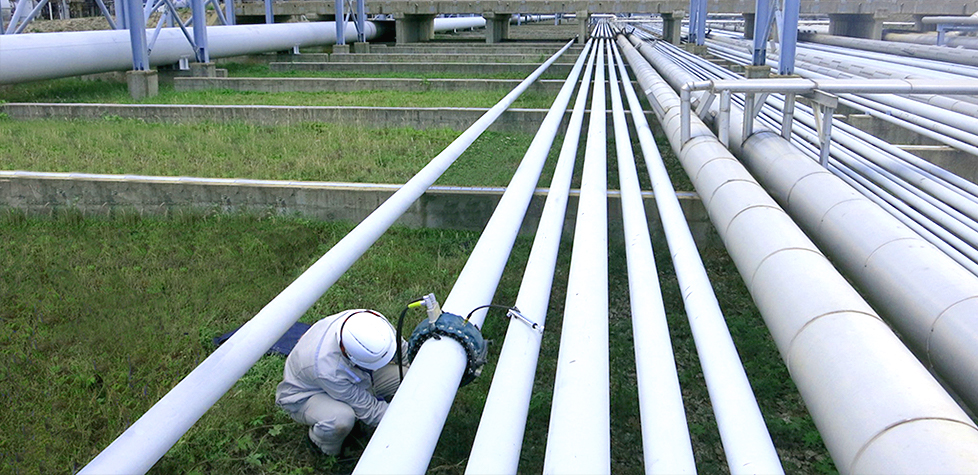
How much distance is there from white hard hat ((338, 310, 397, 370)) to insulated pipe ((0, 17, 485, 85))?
435 inches

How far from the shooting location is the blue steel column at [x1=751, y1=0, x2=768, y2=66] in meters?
11.1

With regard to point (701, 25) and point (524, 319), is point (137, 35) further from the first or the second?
point (524, 319)

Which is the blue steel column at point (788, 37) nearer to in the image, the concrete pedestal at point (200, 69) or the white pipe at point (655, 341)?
the white pipe at point (655, 341)

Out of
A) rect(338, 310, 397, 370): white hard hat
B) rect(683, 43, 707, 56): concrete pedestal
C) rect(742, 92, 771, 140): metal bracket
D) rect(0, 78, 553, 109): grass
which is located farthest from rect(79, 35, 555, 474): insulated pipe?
rect(683, 43, 707, 56): concrete pedestal

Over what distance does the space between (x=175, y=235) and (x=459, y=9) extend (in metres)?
22.2

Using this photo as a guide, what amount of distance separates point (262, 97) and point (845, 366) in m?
12.2

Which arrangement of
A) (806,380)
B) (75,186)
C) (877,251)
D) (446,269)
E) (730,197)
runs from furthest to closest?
(75,186)
(446,269)
(730,197)
(877,251)
(806,380)

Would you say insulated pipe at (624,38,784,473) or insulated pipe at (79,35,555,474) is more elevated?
insulated pipe at (79,35,555,474)

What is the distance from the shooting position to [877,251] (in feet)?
10.5

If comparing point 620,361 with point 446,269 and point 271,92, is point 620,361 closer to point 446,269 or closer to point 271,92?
point 446,269

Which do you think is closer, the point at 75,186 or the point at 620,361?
the point at 620,361

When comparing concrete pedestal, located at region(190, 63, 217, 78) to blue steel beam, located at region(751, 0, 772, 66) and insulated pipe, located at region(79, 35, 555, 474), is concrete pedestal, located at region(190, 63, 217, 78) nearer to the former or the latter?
blue steel beam, located at region(751, 0, 772, 66)

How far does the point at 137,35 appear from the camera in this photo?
44.5ft

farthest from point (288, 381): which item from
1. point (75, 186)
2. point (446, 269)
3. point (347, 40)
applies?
point (347, 40)
